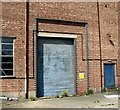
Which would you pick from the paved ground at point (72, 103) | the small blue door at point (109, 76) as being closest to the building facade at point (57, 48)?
the small blue door at point (109, 76)

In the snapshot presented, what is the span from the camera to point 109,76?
1775 cm

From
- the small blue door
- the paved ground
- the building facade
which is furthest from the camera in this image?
the small blue door

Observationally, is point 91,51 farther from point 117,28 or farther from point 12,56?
point 12,56

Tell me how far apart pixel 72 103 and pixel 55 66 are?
3.13 m

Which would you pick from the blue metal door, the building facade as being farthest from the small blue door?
the blue metal door

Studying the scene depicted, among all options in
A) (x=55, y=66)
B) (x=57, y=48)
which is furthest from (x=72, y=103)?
(x=57, y=48)

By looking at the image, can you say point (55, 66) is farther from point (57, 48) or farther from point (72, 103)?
point (72, 103)

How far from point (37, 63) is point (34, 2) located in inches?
117

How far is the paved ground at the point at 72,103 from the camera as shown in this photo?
516 inches

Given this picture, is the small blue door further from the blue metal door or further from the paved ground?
the paved ground

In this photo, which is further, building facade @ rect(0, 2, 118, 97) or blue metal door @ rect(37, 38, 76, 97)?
blue metal door @ rect(37, 38, 76, 97)

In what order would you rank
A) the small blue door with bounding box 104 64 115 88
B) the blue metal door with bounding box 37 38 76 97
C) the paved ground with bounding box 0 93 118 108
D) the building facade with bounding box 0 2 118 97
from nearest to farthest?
the paved ground with bounding box 0 93 118 108 < the building facade with bounding box 0 2 118 97 < the blue metal door with bounding box 37 38 76 97 < the small blue door with bounding box 104 64 115 88

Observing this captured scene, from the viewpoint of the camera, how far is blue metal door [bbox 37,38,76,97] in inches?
632

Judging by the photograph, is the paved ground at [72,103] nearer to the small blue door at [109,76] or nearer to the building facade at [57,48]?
the building facade at [57,48]
